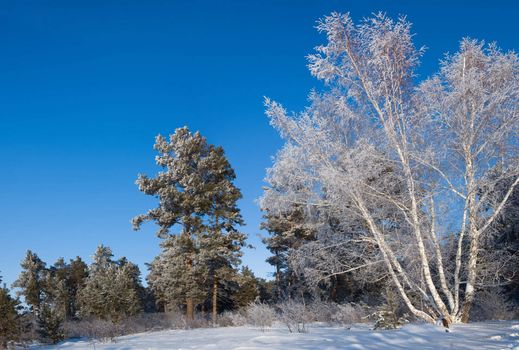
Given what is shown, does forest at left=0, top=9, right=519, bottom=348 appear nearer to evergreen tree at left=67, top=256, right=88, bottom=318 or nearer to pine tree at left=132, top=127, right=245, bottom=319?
pine tree at left=132, top=127, right=245, bottom=319

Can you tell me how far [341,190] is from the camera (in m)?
12.9

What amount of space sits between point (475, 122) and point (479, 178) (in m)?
1.65

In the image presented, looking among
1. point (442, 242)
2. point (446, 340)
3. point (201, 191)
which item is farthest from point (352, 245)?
point (201, 191)

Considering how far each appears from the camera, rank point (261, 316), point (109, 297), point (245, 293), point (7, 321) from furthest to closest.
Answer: point (245, 293)
point (109, 297)
point (261, 316)
point (7, 321)

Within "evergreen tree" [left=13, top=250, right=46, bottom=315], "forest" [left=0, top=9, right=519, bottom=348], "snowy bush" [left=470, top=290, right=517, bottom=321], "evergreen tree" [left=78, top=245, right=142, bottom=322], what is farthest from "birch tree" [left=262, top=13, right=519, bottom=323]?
"evergreen tree" [left=13, top=250, right=46, bottom=315]

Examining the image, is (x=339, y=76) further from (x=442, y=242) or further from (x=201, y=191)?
(x=201, y=191)

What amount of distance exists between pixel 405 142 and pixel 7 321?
45.8 ft

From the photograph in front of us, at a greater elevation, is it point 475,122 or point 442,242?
point 475,122

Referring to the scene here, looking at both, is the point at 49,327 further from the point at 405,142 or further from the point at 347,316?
the point at 405,142

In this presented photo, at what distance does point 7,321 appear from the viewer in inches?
571

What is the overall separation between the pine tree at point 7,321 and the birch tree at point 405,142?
934cm

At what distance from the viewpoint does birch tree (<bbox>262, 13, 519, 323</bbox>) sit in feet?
40.4

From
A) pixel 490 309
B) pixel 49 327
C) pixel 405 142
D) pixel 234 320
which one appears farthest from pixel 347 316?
pixel 49 327

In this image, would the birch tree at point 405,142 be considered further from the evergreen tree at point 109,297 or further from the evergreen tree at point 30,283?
the evergreen tree at point 30,283
